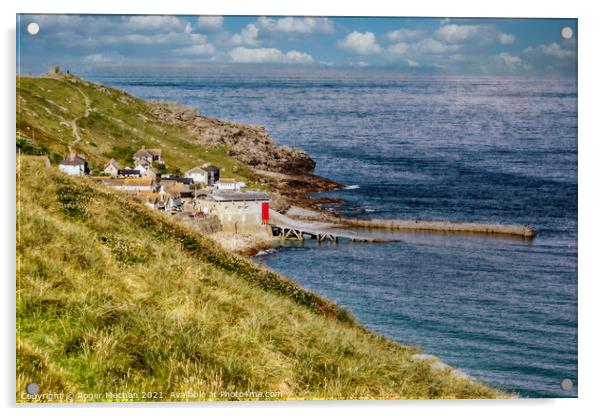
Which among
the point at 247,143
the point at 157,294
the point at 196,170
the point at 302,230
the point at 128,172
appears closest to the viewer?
the point at 157,294

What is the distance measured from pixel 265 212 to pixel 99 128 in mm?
2595

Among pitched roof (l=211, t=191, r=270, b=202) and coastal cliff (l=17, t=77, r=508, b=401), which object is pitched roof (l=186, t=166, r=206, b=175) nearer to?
coastal cliff (l=17, t=77, r=508, b=401)

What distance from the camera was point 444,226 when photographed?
10.9 metres

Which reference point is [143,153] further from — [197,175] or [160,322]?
[160,322]

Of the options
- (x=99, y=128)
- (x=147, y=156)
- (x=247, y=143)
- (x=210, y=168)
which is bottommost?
(x=210, y=168)

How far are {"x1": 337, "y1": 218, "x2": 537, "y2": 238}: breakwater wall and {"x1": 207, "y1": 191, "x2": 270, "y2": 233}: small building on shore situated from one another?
1.11 m

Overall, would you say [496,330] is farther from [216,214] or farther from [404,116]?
[216,214]

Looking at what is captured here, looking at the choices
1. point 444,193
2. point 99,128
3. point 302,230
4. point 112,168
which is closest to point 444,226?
point 444,193

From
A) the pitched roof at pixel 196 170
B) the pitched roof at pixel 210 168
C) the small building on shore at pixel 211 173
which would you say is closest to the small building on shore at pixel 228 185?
the small building on shore at pixel 211 173

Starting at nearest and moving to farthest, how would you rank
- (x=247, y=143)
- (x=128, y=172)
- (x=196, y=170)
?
(x=128, y=172)
(x=247, y=143)
(x=196, y=170)

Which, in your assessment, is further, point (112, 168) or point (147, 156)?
point (147, 156)

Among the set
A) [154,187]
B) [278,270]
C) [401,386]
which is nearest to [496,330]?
[401,386]

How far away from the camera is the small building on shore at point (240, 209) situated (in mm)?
11117

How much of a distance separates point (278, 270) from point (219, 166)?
175 cm
